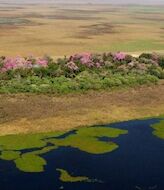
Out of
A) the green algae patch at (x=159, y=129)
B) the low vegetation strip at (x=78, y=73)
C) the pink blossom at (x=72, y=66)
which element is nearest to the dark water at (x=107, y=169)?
the green algae patch at (x=159, y=129)

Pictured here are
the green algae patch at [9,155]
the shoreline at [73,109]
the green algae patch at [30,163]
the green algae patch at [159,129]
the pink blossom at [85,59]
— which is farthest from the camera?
the pink blossom at [85,59]

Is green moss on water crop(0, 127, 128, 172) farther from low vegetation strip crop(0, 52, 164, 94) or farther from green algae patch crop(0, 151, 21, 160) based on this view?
low vegetation strip crop(0, 52, 164, 94)

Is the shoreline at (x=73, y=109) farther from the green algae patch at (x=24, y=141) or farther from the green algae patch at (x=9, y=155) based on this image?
the green algae patch at (x=9, y=155)

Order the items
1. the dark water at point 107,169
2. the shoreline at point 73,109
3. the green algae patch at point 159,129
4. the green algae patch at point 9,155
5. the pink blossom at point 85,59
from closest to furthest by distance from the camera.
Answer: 1. the dark water at point 107,169
2. the green algae patch at point 9,155
3. the green algae patch at point 159,129
4. the shoreline at point 73,109
5. the pink blossom at point 85,59

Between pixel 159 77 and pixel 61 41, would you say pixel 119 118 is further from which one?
pixel 61 41

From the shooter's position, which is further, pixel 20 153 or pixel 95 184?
pixel 20 153

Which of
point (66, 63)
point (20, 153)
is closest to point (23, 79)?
point (66, 63)

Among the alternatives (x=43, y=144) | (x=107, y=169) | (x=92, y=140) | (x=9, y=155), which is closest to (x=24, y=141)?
(x=43, y=144)
